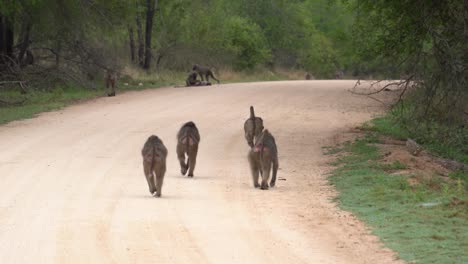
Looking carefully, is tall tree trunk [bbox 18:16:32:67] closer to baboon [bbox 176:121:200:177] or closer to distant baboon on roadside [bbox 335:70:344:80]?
baboon [bbox 176:121:200:177]

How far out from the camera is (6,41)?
119 feet

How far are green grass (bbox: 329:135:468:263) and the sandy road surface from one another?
0.29 meters

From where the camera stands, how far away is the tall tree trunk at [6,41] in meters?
34.9

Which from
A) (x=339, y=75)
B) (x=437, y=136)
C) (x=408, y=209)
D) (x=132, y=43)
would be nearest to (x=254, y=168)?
(x=408, y=209)

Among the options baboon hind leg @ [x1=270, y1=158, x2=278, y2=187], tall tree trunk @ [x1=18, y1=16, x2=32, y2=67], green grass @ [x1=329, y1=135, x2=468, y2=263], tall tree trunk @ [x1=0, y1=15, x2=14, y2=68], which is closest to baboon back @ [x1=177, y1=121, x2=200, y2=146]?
baboon hind leg @ [x1=270, y1=158, x2=278, y2=187]

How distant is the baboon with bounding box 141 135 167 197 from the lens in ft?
42.4

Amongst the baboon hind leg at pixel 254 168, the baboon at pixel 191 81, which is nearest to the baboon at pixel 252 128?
the baboon hind leg at pixel 254 168

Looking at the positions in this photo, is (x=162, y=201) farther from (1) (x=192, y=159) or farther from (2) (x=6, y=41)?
(2) (x=6, y=41)

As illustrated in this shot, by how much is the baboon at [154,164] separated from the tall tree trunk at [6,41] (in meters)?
22.9

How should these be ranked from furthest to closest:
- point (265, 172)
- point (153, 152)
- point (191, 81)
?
point (191, 81)
point (265, 172)
point (153, 152)

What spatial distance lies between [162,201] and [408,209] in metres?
3.49

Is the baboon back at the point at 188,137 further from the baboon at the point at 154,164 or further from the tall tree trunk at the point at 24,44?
the tall tree trunk at the point at 24,44

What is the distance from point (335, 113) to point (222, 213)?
60.8 ft

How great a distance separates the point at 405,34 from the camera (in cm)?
2147
